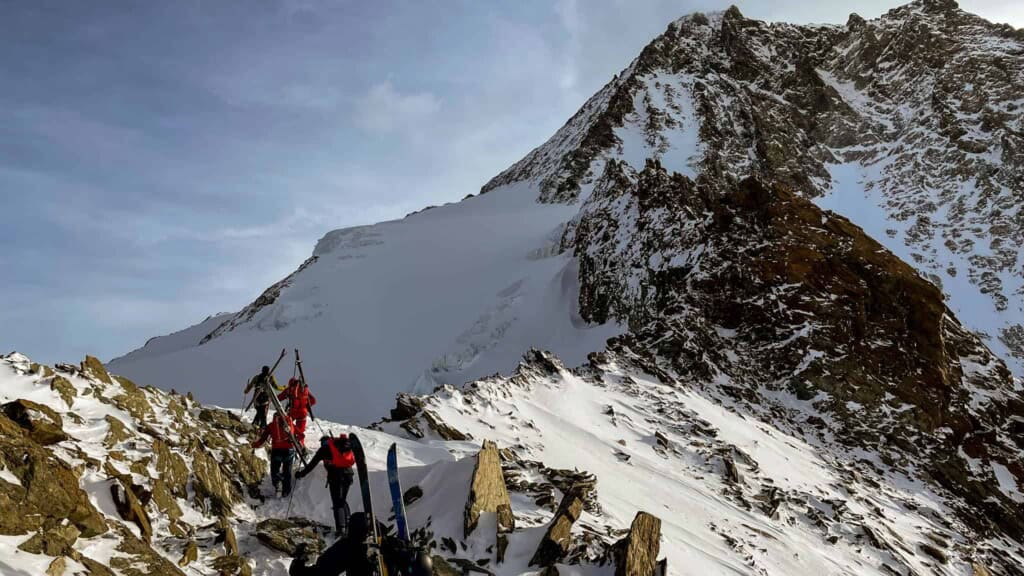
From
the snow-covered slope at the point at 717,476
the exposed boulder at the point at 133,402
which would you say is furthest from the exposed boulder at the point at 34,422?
the snow-covered slope at the point at 717,476

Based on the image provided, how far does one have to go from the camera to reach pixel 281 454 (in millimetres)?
9930

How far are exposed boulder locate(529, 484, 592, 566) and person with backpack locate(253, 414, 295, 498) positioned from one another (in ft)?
15.1

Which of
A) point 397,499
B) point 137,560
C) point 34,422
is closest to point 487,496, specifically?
point 397,499

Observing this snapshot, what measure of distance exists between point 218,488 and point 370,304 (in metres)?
32.9

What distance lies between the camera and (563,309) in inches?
1383

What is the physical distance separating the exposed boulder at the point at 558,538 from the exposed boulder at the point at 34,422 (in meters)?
6.40

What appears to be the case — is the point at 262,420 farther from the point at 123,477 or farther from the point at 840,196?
the point at 840,196

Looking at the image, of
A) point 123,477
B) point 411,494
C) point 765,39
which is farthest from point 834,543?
point 765,39

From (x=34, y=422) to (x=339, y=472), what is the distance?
3.91 metres

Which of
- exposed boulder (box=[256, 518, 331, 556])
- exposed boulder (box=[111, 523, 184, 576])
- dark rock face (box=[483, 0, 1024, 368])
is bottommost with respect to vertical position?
exposed boulder (box=[256, 518, 331, 556])

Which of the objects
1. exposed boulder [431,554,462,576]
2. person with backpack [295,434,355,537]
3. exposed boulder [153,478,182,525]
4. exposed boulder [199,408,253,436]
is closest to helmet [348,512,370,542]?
exposed boulder [431,554,462,576]

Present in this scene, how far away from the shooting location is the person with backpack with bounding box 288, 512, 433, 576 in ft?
16.2

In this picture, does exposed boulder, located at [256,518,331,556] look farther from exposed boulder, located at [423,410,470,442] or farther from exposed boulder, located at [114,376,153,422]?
exposed boulder, located at [423,410,470,442]

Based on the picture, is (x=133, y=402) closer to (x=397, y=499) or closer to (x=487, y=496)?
(x=487, y=496)
